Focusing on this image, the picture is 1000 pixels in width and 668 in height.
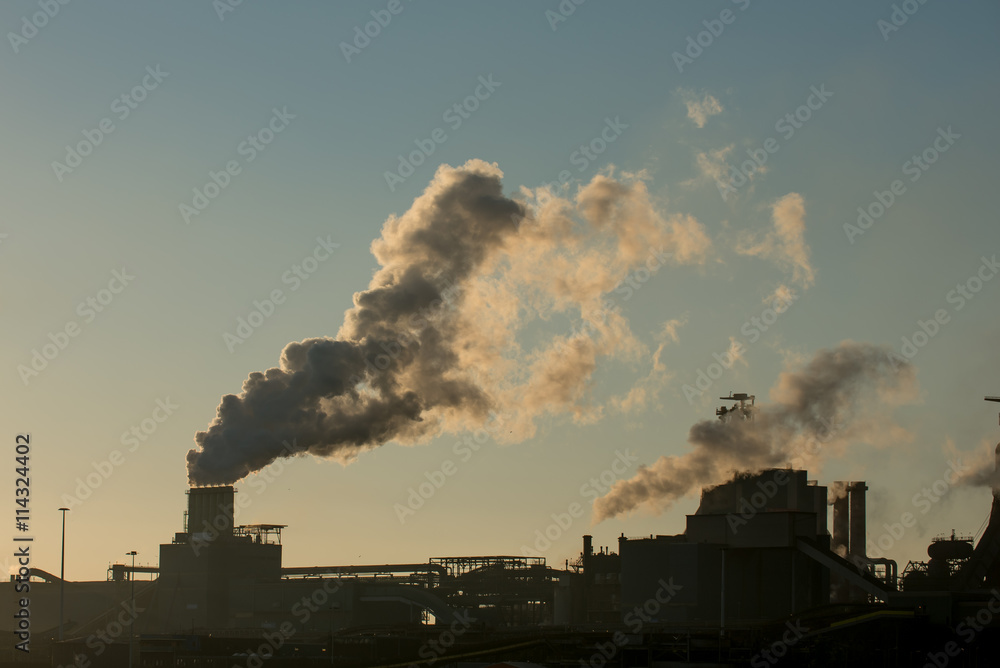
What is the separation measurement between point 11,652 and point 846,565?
Answer: 3064 inches

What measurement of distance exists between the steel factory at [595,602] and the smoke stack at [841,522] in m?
0.11

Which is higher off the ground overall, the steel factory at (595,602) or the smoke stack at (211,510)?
the smoke stack at (211,510)

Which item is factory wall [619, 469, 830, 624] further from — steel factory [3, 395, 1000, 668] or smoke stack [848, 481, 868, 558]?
smoke stack [848, 481, 868, 558]

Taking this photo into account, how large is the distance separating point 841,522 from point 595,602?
3022 cm

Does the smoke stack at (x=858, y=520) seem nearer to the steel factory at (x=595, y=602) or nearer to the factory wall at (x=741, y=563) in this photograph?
the steel factory at (x=595, y=602)

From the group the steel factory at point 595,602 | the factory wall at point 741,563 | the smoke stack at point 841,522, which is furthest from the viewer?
the smoke stack at point 841,522

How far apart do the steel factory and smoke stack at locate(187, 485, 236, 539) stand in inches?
8.1

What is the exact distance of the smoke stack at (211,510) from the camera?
119438mm

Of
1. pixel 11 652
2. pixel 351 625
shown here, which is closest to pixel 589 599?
pixel 351 625

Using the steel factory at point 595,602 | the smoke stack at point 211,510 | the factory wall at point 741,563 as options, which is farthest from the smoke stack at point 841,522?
the smoke stack at point 211,510

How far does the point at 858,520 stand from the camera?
411ft

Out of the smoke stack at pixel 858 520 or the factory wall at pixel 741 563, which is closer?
the factory wall at pixel 741 563

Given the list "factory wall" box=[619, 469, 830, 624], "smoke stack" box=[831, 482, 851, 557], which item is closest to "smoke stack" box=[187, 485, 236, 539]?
"factory wall" box=[619, 469, 830, 624]

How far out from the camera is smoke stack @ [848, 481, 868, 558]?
125m
